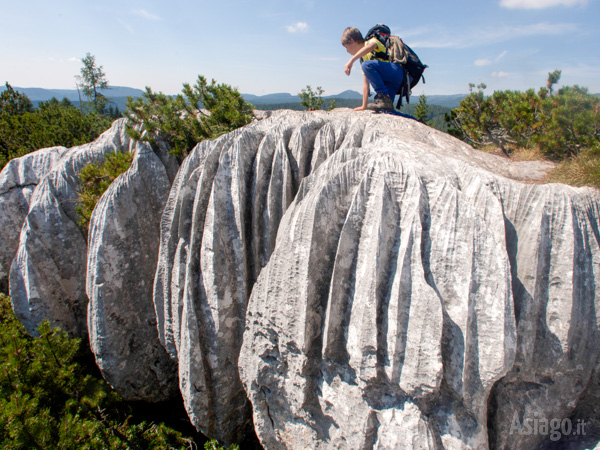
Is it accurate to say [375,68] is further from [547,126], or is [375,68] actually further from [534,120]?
[534,120]

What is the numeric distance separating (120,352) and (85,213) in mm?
3584

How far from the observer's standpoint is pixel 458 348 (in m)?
4.17

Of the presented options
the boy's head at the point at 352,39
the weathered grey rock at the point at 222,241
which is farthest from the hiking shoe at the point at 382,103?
the weathered grey rock at the point at 222,241

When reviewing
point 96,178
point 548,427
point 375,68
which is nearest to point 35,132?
point 96,178

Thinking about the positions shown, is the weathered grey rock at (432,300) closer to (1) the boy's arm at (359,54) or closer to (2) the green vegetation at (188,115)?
(1) the boy's arm at (359,54)

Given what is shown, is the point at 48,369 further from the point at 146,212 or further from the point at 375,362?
the point at 375,362

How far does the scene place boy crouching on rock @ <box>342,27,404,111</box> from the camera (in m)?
7.23

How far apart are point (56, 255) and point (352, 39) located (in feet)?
30.3

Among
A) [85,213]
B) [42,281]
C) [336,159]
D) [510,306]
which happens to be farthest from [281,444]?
[42,281]

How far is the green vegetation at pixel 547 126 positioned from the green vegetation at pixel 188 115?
20.7 ft

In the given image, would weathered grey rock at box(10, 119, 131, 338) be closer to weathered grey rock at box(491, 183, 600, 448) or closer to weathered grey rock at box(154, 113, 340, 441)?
weathered grey rock at box(154, 113, 340, 441)

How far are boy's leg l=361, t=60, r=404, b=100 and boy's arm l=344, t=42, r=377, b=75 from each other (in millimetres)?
283

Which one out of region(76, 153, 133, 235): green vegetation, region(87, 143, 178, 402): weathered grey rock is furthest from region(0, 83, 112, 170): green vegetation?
region(87, 143, 178, 402): weathered grey rock

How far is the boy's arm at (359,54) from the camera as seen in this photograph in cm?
707
